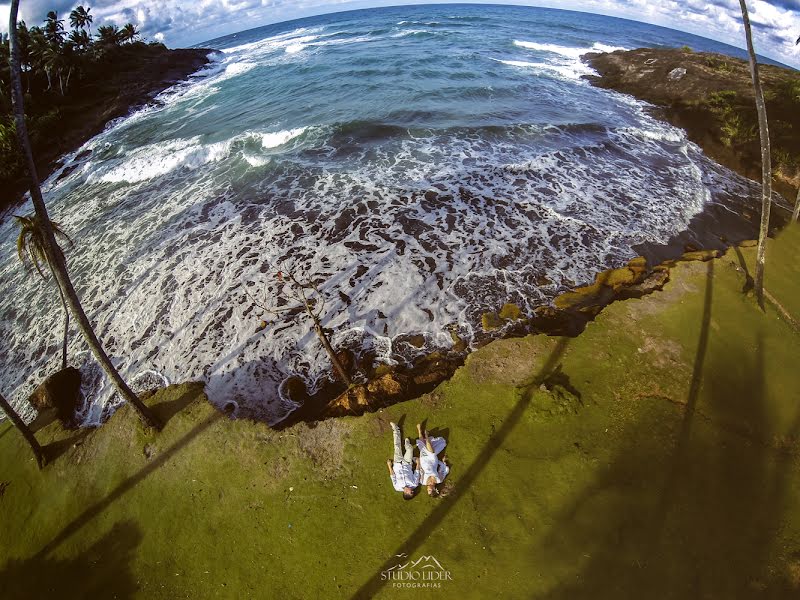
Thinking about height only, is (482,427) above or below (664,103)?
below

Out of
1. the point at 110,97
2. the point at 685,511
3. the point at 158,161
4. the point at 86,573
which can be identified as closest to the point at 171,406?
the point at 86,573

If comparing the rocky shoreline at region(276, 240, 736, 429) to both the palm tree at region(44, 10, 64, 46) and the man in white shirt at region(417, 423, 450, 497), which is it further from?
the palm tree at region(44, 10, 64, 46)

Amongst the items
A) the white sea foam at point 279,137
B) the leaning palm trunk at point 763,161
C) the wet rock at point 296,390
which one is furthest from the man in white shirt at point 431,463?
the white sea foam at point 279,137

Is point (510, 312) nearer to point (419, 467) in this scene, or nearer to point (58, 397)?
point (419, 467)

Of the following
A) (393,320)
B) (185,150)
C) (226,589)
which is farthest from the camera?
(185,150)

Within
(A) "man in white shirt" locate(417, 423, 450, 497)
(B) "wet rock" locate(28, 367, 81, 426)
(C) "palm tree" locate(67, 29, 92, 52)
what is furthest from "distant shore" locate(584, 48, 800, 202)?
(C) "palm tree" locate(67, 29, 92, 52)

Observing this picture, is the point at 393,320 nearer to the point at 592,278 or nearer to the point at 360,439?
the point at 360,439

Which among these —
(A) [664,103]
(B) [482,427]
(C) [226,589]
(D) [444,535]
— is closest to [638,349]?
(B) [482,427]
